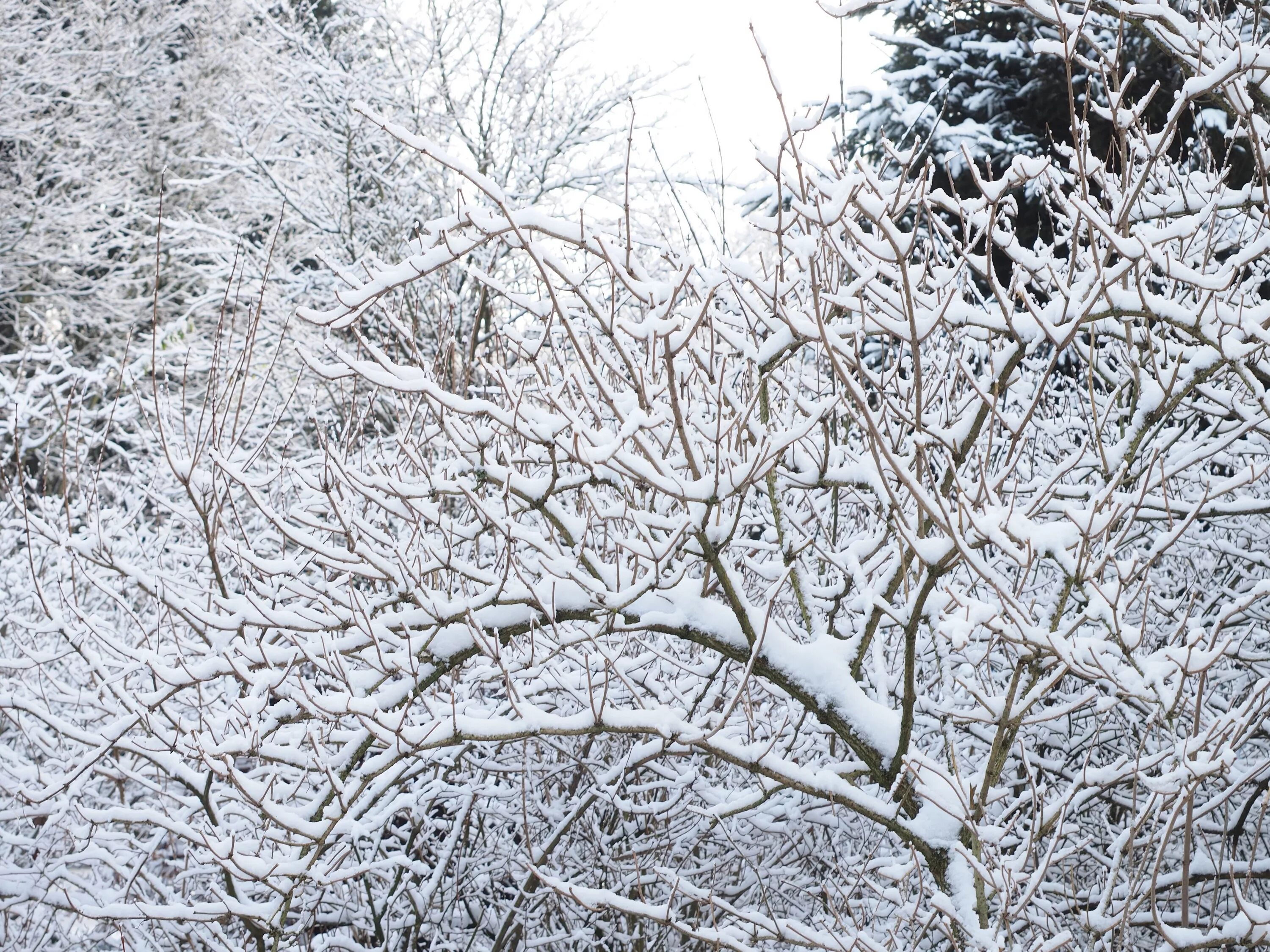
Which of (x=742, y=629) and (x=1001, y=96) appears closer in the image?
(x=742, y=629)

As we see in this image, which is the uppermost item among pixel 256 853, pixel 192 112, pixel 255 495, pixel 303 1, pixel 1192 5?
pixel 192 112

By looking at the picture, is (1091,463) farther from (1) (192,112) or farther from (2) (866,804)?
(1) (192,112)

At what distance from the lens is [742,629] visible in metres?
2.67

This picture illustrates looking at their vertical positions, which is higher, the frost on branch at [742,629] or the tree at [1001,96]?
the tree at [1001,96]

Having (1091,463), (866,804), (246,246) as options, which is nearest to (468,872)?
(866,804)

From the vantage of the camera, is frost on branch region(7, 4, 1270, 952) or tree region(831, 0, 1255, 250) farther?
tree region(831, 0, 1255, 250)

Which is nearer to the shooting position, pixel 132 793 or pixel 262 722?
pixel 262 722

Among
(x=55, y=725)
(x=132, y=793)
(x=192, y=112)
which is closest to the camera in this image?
(x=55, y=725)

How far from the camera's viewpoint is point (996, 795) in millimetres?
2387

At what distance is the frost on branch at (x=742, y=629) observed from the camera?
2.38 m

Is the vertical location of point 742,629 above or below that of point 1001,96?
below

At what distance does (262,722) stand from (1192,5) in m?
6.15

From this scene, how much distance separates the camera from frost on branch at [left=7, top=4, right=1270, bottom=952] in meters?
2.38

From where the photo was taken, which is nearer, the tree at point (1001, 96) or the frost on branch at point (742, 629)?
the frost on branch at point (742, 629)
